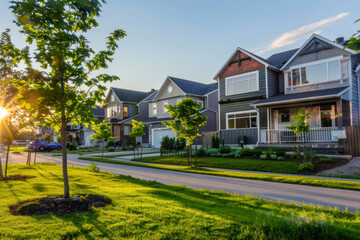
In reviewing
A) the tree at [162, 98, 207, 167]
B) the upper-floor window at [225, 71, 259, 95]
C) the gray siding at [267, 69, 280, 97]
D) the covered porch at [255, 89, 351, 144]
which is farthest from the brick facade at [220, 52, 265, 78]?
the tree at [162, 98, 207, 167]

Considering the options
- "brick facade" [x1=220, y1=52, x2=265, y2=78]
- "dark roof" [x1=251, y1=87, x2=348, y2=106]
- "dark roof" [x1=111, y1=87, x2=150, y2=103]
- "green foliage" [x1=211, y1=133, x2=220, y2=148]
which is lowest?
"green foliage" [x1=211, y1=133, x2=220, y2=148]

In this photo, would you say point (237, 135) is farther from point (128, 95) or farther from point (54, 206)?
point (128, 95)

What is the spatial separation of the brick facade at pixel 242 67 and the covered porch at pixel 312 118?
13.2 ft

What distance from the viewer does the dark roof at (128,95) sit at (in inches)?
1721

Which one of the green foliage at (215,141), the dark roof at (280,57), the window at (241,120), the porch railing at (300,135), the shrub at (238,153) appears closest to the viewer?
the porch railing at (300,135)

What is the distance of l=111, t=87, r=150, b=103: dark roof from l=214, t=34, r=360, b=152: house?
22.6 m

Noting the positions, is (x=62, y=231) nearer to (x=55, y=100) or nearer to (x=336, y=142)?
(x=55, y=100)

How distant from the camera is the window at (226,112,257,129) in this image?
910 inches

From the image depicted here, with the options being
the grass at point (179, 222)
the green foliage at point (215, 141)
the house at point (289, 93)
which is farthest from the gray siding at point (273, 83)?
the grass at point (179, 222)

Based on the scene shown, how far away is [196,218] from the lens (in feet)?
15.5

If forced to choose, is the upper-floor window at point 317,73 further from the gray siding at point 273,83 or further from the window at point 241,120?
the window at point 241,120

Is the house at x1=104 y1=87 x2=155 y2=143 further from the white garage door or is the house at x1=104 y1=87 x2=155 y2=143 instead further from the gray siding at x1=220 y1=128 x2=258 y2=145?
the gray siding at x1=220 y1=128 x2=258 y2=145

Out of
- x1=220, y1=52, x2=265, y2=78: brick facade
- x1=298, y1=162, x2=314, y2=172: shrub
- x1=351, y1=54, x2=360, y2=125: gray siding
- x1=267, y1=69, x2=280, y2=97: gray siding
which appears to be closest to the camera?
x1=298, y1=162, x2=314, y2=172: shrub

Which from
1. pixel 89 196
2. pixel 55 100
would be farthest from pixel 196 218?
pixel 55 100
